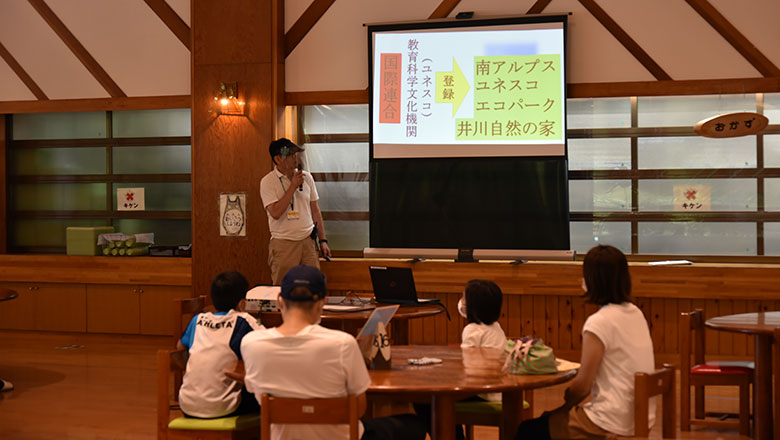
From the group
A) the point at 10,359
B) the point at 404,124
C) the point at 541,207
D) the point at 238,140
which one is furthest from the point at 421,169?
the point at 10,359

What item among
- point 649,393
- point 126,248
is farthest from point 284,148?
point 649,393

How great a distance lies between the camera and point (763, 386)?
163 inches

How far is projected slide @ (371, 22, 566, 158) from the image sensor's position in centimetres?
673

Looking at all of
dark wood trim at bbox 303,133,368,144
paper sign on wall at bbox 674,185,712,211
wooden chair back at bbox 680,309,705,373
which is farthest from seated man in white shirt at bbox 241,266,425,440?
paper sign on wall at bbox 674,185,712,211

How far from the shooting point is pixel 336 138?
298 inches

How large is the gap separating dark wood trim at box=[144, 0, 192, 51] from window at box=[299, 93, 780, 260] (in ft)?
12.4

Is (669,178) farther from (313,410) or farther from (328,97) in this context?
(313,410)

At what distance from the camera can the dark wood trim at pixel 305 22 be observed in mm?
7332

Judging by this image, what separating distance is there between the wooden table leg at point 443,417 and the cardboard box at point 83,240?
6.02 meters

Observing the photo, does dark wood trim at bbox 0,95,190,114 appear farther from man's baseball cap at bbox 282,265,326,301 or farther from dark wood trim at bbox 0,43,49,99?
man's baseball cap at bbox 282,265,326,301

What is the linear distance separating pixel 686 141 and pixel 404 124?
8.26 ft

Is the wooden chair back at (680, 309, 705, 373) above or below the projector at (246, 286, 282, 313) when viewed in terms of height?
below

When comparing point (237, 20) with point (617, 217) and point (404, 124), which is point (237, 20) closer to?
point (404, 124)

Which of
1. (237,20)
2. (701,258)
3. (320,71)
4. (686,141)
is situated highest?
(237,20)
